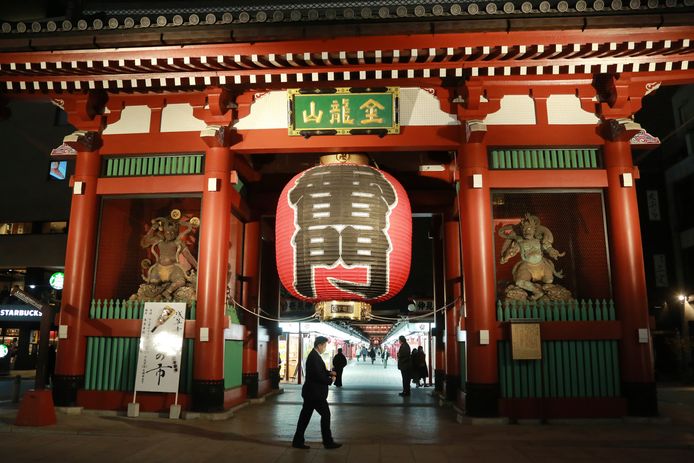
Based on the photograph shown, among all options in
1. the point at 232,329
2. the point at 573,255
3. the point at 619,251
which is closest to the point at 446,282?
the point at 573,255

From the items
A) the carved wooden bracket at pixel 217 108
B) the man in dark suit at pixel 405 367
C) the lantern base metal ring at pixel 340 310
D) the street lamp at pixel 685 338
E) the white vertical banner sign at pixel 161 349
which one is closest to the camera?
the lantern base metal ring at pixel 340 310

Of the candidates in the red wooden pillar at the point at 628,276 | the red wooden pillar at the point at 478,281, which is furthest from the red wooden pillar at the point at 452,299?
the red wooden pillar at the point at 628,276

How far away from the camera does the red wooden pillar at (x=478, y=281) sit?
31.4ft

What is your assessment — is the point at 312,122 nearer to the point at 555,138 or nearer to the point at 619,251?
the point at 555,138

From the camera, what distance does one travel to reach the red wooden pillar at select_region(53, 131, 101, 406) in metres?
10.4

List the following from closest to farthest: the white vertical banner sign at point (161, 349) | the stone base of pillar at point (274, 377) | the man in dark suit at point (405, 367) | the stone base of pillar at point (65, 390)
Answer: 1. the white vertical banner sign at point (161, 349)
2. the stone base of pillar at point (65, 390)
3. the stone base of pillar at point (274, 377)
4. the man in dark suit at point (405, 367)

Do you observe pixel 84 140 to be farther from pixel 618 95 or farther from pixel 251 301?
pixel 618 95

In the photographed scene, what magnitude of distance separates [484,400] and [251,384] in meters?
6.37

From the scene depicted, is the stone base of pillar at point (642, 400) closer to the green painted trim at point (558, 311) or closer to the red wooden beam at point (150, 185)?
the green painted trim at point (558, 311)

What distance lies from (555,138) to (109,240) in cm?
994

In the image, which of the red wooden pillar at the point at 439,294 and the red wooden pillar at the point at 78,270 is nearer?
the red wooden pillar at the point at 78,270

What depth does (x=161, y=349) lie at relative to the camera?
1007cm

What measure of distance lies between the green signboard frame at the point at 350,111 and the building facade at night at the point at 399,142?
0.04m

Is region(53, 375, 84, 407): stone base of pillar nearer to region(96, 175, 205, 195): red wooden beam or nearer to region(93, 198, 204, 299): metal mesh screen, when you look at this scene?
region(93, 198, 204, 299): metal mesh screen
